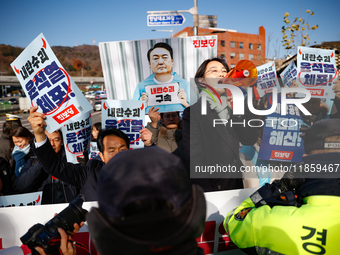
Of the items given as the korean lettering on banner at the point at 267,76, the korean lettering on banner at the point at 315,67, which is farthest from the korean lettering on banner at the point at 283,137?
the korean lettering on banner at the point at 267,76

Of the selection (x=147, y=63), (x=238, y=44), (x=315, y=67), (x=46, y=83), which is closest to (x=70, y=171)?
(x=46, y=83)

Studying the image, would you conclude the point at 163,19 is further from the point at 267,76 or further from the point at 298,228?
the point at 298,228

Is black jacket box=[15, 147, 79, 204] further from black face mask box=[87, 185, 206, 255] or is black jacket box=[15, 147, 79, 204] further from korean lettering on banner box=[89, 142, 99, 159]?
black face mask box=[87, 185, 206, 255]

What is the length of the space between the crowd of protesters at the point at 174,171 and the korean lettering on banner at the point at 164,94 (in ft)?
0.58

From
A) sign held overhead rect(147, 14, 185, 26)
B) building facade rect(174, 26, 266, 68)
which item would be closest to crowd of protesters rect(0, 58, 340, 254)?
sign held overhead rect(147, 14, 185, 26)

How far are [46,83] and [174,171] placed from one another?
230 cm

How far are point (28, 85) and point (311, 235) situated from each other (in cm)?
255

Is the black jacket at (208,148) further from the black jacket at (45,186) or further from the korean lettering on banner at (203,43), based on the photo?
the korean lettering on banner at (203,43)

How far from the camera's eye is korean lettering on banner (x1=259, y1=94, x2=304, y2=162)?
3330 mm

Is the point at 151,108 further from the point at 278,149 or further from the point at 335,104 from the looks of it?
the point at 335,104

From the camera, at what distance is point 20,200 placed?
2193 mm

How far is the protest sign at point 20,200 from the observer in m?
2.15

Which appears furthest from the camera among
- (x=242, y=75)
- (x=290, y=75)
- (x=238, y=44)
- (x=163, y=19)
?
(x=238, y=44)

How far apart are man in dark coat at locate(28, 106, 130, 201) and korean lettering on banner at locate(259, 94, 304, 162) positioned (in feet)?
6.73
